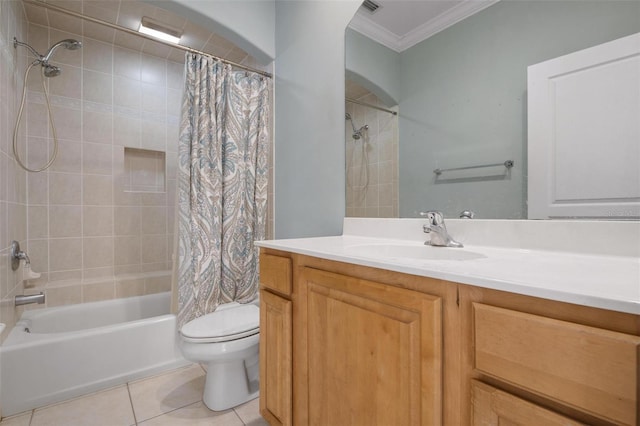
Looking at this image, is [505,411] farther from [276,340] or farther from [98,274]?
[98,274]

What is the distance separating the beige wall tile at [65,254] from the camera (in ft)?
7.25

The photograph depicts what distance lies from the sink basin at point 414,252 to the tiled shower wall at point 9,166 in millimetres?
1774

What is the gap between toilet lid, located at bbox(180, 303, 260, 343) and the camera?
4.53 ft

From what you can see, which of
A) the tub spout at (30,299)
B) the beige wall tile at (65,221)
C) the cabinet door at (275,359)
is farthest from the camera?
the beige wall tile at (65,221)

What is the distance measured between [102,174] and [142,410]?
1842 millimetres


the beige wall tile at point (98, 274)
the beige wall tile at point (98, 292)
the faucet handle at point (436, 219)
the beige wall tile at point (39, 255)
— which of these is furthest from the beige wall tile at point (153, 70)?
the faucet handle at point (436, 219)

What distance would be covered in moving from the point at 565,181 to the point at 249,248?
5.45ft

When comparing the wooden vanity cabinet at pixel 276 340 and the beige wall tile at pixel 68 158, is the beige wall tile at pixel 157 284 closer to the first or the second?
the beige wall tile at pixel 68 158

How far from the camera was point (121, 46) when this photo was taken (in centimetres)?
245

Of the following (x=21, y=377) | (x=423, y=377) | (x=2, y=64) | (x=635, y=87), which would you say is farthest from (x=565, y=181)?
(x=2, y=64)

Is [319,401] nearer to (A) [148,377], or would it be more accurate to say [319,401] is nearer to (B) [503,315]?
(B) [503,315]

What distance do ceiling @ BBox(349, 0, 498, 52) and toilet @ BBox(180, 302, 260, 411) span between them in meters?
1.55

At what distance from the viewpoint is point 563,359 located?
463mm

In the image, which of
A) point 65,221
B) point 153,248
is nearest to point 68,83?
point 65,221
